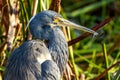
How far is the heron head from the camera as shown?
3.53m

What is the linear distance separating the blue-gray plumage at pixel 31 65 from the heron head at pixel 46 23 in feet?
0.31

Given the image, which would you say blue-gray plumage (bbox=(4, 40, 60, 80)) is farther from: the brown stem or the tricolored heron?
the brown stem

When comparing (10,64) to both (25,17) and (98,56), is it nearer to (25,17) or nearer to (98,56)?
(25,17)

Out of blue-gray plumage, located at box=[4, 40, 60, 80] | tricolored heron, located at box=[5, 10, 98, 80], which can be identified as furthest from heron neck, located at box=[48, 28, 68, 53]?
blue-gray plumage, located at box=[4, 40, 60, 80]

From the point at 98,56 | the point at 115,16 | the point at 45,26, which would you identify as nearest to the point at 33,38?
the point at 45,26

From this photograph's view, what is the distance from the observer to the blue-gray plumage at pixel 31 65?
3.38m

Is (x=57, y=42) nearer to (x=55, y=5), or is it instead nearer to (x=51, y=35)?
(x=51, y=35)

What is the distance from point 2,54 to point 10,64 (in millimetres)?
518

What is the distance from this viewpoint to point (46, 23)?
11.7 feet

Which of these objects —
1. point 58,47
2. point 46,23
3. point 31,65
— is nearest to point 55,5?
point 46,23

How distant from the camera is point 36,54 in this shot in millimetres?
3447

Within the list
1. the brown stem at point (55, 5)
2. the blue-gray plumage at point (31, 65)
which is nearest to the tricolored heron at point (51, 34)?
the blue-gray plumage at point (31, 65)

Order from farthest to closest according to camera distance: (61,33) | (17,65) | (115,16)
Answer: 1. (115,16)
2. (61,33)
3. (17,65)

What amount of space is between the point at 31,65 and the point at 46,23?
0.33m
